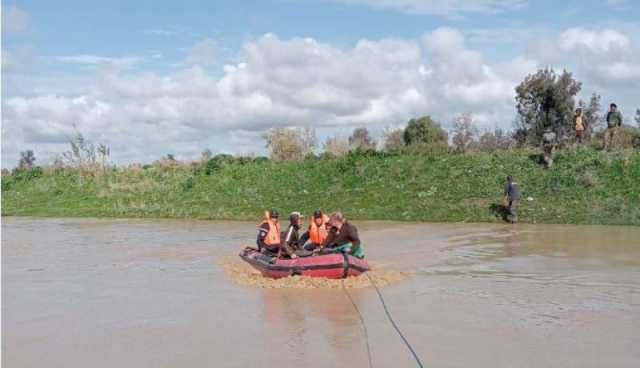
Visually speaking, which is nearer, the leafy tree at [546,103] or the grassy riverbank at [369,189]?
the grassy riverbank at [369,189]

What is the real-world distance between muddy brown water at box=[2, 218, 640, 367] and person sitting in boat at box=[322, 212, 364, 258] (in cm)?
103

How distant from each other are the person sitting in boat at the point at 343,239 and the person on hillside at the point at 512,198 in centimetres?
1180

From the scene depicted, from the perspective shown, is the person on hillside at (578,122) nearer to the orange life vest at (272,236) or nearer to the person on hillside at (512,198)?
the person on hillside at (512,198)

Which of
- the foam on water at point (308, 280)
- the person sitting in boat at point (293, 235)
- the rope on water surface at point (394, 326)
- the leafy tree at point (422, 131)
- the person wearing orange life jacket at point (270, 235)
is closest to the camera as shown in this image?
the rope on water surface at point (394, 326)

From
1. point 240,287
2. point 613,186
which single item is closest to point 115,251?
point 240,287

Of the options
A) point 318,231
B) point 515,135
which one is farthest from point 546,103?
point 318,231

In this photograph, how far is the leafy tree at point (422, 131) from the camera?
152 feet

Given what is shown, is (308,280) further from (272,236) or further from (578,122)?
(578,122)

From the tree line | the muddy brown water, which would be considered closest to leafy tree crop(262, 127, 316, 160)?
the tree line

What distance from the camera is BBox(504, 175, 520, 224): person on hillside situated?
24359mm

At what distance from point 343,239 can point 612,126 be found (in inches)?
723

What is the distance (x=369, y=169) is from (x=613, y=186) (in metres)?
10.8

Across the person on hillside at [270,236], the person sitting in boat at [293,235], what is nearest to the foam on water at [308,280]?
the person on hillside at [270,236]

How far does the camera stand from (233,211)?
30391 millimetres
